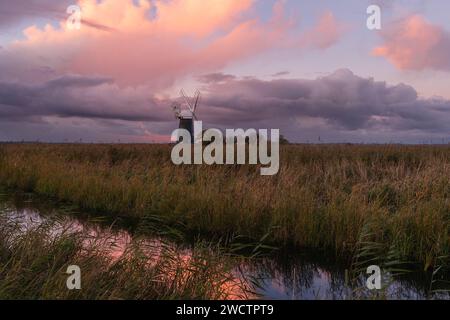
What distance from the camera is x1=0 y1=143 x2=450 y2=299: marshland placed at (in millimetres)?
4973

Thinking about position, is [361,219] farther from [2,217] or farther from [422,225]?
[2,217]

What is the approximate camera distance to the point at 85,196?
12516mm

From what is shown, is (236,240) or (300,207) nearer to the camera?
(300,207)

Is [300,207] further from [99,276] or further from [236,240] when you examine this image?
[99,276]

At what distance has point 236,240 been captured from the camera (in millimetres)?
8562

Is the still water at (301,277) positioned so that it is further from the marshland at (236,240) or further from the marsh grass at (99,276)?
the marsh grass at (99,276)

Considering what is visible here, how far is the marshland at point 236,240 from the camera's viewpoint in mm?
4973

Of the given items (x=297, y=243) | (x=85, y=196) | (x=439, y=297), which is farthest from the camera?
(x=85, y=196)

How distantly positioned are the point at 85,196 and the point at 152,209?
3.59 metres

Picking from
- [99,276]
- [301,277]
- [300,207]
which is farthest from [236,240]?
[99,276]

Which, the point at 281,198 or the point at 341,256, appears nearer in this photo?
the point at 341,256

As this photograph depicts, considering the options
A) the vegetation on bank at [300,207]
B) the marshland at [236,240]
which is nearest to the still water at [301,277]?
the marshland at [236,240]

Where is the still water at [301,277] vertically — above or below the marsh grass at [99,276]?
below
